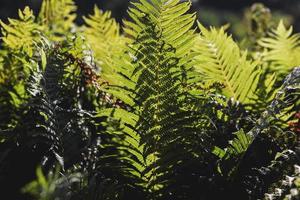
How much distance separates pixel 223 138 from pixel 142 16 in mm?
291

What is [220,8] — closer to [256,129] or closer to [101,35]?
[101,35]

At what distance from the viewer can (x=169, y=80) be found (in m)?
1.03

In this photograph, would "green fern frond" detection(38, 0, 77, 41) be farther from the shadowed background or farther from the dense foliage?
the shadowed background

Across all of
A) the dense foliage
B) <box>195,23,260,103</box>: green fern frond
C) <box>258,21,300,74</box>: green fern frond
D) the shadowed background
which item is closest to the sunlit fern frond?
the dense foliage

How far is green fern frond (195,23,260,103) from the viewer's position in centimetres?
122

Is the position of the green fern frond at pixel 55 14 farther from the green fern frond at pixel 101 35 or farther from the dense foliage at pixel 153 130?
the dense foliage at pixel 153 130

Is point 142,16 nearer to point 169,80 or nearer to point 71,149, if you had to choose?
point 169,80

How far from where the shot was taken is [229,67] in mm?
1304

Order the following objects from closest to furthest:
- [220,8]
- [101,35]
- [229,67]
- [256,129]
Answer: [256,129] < [229,67] < [101,35] < [220,8]

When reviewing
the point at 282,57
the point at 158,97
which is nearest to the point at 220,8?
the point at 282,57

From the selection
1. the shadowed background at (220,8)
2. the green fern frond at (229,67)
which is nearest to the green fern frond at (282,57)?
the green fern frond at (229,67)

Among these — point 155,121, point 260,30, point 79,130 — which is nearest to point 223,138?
point 155,121

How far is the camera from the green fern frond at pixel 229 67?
1222mm

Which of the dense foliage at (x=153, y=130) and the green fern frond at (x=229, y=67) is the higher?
the green fern frond at (x=229, y=67)
